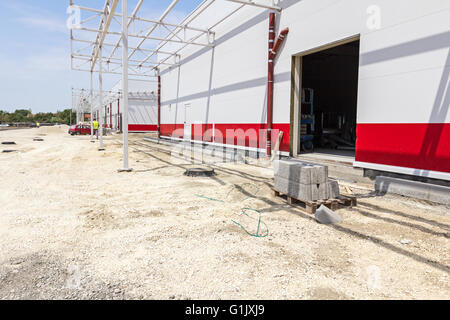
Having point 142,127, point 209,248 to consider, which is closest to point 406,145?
point 209,248

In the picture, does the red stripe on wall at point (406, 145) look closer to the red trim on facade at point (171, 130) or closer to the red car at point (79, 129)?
the red trim on facade at point (171, 130)

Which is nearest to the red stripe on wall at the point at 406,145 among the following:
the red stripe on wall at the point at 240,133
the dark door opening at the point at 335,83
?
the red stripe on wall at the point at 240,133

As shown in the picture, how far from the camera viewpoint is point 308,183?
5.20 m

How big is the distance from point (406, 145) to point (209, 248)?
5.10 meters

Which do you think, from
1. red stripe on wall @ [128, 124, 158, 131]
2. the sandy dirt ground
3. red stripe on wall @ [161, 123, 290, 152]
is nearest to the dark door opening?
red stripe on wall @ [161, 123, 290, 152]

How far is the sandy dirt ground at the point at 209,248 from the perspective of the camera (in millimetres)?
2811

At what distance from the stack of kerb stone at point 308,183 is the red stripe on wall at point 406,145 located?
6.95 feet

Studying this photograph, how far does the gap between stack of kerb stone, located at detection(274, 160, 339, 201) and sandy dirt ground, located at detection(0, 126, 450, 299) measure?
0.33 m

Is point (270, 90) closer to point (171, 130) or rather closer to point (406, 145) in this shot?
point (406, 145)

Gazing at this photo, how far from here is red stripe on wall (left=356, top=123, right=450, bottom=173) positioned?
5719 mm

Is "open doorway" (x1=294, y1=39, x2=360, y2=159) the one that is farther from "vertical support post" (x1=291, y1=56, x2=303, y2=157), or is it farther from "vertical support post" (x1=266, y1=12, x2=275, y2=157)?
"vertical support post" (x1=291, y1=56, x2=303, y2=157)

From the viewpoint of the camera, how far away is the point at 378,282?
2.92m

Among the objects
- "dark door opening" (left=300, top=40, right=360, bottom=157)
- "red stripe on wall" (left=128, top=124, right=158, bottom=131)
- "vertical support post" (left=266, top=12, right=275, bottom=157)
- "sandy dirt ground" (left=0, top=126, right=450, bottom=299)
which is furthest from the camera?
"red stripe on wall" (left=128, top=124, right=158, bottom=131)

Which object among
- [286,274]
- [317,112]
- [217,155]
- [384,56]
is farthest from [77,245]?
[317,112]
